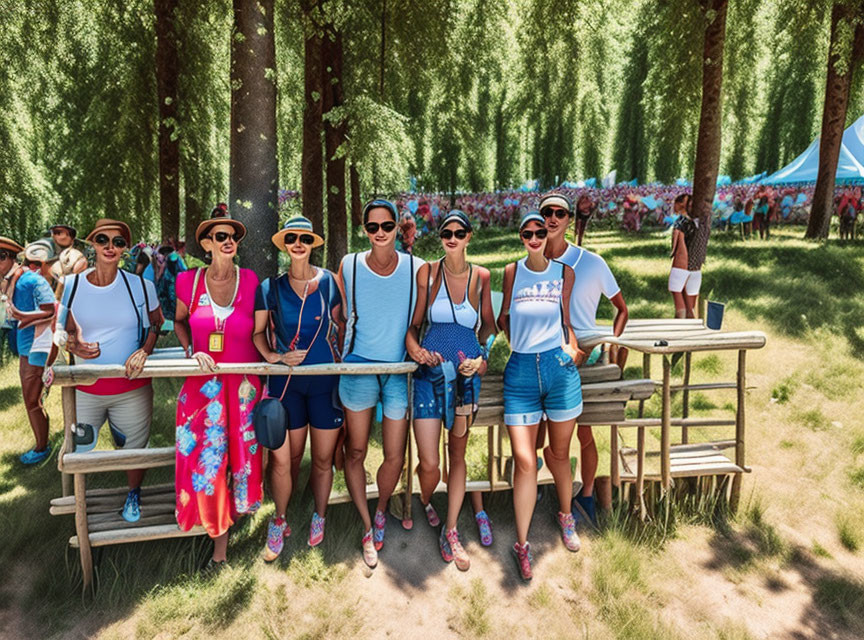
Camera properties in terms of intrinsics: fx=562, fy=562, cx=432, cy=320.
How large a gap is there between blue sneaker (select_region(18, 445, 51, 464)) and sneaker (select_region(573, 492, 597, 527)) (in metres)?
4.53

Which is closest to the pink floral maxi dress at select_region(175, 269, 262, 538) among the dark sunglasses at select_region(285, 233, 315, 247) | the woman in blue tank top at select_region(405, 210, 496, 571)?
the dark sunglasses at select_region(285, 233, 315, 247)

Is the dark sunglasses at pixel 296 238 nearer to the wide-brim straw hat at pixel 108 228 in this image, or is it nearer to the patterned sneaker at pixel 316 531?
the wide-brim straw hat at pixel 108 228

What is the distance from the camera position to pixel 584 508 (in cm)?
409

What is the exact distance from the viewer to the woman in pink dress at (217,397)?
3266mm

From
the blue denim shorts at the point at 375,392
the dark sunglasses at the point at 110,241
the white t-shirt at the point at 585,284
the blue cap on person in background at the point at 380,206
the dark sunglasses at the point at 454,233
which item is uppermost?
the blue cap on person in background at the point at 380,206

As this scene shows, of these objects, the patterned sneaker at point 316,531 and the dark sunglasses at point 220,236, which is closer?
the dark sunglasses at point 220,236

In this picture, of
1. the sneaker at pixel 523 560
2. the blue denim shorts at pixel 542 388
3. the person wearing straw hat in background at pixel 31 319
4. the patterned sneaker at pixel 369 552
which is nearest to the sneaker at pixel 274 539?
the patterned sneaker at pixel 369 552

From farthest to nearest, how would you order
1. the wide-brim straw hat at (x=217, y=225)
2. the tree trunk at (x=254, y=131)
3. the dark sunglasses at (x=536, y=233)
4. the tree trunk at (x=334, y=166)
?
the tree trunk at (x=334, y=166), the tree trunk at (x=254, y=131), the dark sunglasses at (x=536, y=233), the wide-brim straw hat at (x=217, y=225)

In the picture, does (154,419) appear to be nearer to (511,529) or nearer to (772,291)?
(511,529)

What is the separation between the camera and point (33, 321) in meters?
4.66

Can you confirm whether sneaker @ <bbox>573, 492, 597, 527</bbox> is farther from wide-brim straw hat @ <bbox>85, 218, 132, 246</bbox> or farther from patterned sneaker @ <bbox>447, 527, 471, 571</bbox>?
wide-brim straw hat @ <bbox>85, 218, 132, 246</bbox>

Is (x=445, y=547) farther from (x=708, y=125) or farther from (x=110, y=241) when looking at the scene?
(x=708, y=125)

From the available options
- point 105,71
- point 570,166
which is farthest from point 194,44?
point 570,166

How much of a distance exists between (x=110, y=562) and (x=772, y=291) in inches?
408
